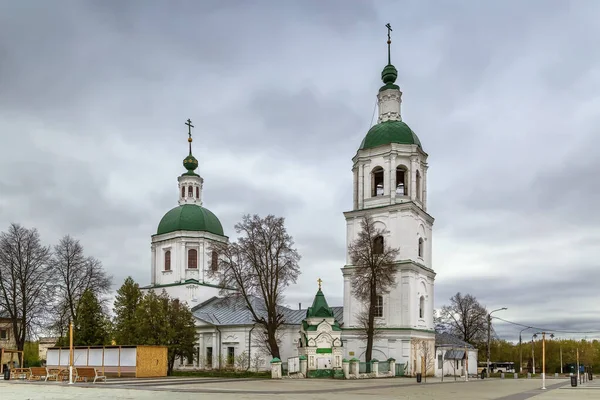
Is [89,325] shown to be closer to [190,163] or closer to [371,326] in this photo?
[371,326]

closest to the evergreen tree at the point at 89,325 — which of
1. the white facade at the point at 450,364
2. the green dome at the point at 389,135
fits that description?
the green dome at the point at 389,135

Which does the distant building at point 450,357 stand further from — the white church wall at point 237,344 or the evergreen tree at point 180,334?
the evergreen tree at point 180,334

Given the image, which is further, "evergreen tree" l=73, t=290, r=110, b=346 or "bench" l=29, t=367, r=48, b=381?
"evergreen tree" l=73, t=290, r=110, b=346

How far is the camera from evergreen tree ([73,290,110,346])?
47531 mm

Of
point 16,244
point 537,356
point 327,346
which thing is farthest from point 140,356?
point 537,356

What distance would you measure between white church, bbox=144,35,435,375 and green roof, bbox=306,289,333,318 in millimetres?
72

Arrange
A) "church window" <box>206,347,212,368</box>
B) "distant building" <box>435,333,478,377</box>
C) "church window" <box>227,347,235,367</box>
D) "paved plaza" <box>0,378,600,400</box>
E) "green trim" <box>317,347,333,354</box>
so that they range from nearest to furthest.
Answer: "paved plaza" <box>0,378,600,400</box> < "green trim" <box>317,347,333,354</box> < "distant building" <box>435,333,478,377</box> < "church window" <box>227,347,235,367</box> < "church window" <box>206,347,212,368</box>

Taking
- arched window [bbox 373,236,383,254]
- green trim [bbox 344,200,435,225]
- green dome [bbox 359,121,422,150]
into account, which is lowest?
arched window [bbox 373,236,383,254]

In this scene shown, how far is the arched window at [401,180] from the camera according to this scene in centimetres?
5062

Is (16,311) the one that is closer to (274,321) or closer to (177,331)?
(177,331)

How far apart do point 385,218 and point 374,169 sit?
4.30m

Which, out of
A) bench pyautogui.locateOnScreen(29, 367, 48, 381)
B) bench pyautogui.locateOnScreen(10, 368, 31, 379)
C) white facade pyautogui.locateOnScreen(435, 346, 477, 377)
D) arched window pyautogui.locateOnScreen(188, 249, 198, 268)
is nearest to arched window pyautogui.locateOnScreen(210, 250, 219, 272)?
arched window pyautogui.locateOnScreen(188, 249, 198, 268)

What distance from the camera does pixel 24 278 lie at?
46281 millimetres

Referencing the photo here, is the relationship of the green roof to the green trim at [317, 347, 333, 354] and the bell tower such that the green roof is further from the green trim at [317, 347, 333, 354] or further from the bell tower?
the bell tower
